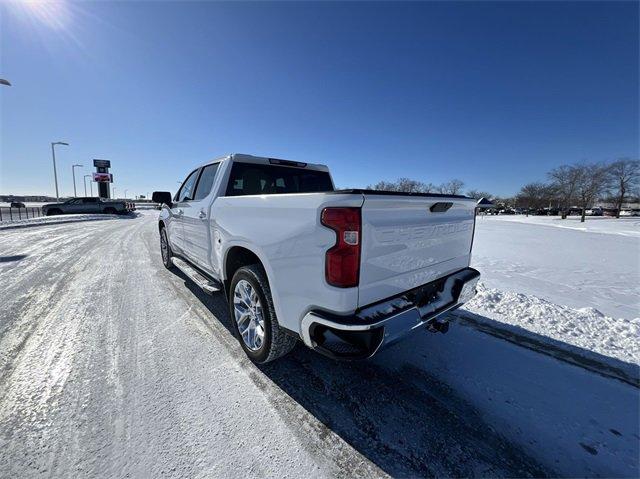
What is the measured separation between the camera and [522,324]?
11.7 feet

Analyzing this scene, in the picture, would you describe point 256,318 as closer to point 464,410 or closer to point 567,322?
point 464,410

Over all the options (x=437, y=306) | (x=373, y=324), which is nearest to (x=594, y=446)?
(x=437, y=306)

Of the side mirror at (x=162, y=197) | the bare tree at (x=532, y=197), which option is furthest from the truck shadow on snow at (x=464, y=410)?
the bare tree at (x=532, y=197)

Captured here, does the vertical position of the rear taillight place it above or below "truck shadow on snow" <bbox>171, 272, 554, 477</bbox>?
above

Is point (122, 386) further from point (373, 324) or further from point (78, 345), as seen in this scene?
point (373, 324)

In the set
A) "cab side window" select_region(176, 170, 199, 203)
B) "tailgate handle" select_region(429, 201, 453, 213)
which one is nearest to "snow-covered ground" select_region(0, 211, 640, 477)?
"tailgate handle" select_region(429, 201, 453, 213)

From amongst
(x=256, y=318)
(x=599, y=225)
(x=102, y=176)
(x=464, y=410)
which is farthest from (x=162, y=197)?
(x=102, y=176)

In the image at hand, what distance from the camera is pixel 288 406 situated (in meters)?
2.17

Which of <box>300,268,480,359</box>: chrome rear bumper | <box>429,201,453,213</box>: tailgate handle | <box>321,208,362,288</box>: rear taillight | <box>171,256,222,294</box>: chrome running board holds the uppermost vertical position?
<box>429,201,453,213</box>: tailgate handle

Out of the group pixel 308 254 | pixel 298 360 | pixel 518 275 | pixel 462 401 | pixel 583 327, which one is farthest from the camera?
pixel 518 275

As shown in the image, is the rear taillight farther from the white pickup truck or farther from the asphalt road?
the asphalt road

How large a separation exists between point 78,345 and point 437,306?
12.2 ft

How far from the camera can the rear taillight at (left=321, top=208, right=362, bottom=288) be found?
1.76m

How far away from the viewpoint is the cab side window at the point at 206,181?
3926mm
